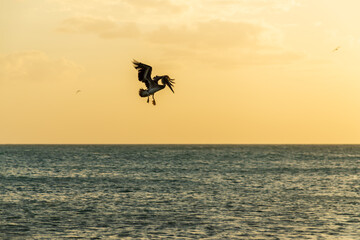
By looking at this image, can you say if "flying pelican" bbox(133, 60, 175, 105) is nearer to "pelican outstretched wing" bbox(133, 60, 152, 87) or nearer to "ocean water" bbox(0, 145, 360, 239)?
"pelican outstretched wing" bbox(133, 60, 152, 87)

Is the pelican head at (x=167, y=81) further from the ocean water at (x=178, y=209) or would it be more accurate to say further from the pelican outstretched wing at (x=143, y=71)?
the ocean water at (x=178, y=209)

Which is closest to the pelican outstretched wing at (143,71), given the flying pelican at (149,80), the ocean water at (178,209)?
the flying pelican at (149,80)

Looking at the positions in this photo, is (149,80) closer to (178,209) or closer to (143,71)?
(143,71)

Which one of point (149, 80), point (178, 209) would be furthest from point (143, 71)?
point (178, 209)

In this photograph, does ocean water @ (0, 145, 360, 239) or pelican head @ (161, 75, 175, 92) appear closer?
pelican head @ (161, 75, 175, 92)

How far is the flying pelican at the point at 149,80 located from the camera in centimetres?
1839

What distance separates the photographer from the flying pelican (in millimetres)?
18391

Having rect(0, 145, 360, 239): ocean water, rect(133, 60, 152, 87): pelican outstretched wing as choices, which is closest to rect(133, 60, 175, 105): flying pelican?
rect(133, 60, 152, 87): pelican outstretched wing

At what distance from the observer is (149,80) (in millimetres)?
18734

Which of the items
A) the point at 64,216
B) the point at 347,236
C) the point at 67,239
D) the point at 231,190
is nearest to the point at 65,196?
the point at 64,216

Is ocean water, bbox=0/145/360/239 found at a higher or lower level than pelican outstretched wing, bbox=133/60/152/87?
lower

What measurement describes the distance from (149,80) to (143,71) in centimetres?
41

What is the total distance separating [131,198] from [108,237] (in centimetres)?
2097

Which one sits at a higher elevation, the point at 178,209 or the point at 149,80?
the point at 149,80
